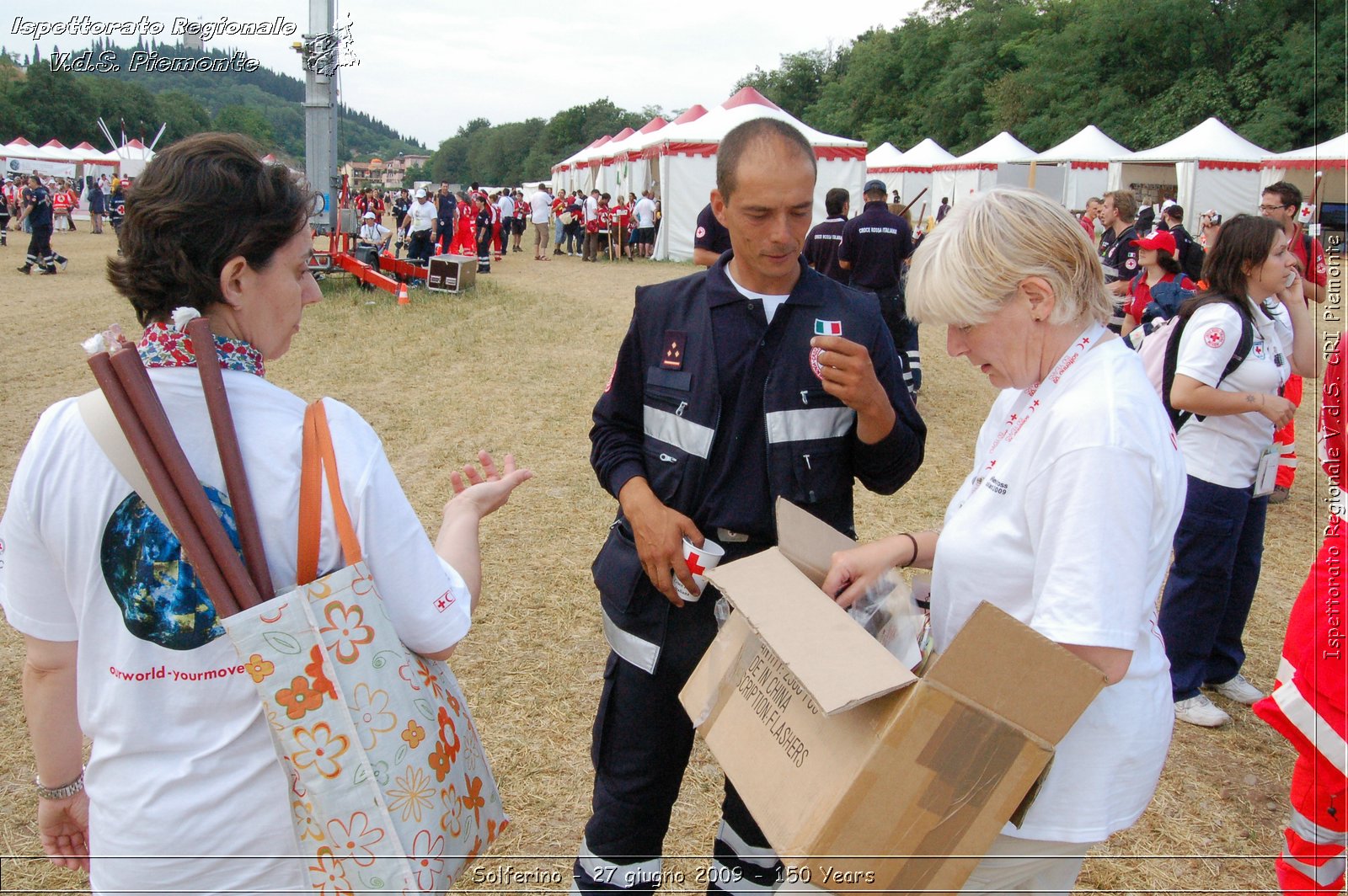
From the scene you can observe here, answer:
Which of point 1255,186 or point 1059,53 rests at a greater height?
point 1059,53

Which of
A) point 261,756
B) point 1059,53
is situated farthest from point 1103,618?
point 1059,53

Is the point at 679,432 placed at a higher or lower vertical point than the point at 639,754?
higher

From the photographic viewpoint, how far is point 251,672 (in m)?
1.30

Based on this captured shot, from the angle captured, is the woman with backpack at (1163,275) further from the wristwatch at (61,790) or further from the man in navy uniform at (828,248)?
the wristwatch at (61,790)

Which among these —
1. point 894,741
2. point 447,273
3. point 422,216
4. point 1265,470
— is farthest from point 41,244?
point 894,741

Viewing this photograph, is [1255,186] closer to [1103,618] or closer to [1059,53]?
[1059,53]

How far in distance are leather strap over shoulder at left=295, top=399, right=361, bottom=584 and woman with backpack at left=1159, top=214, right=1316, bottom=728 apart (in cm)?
352

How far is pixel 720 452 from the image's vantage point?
2.26 metres

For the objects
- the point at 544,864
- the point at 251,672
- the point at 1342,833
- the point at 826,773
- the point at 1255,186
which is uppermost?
the point at 1255,186

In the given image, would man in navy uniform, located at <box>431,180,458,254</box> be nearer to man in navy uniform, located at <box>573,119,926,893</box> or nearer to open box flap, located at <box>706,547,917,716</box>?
man in navy uniform, located at <box>573,119,926,893</box>

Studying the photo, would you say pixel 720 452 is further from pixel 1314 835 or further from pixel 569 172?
pixel 569 172

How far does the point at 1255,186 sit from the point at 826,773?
110ft

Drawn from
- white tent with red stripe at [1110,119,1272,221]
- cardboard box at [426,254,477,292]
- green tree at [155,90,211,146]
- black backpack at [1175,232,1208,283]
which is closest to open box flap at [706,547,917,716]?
black backpack at [1175,232,1208,283]

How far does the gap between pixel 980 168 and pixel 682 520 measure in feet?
117
